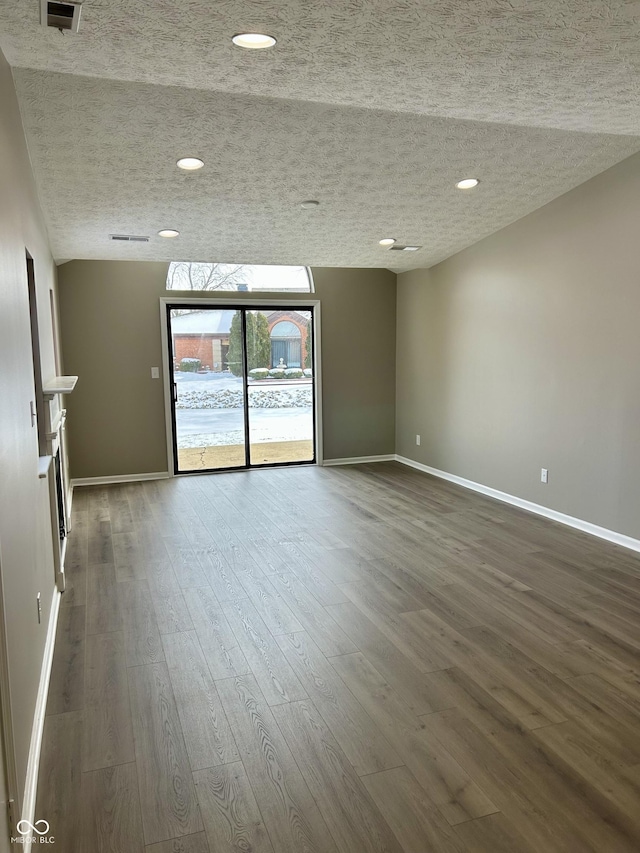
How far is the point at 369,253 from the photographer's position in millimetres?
6242

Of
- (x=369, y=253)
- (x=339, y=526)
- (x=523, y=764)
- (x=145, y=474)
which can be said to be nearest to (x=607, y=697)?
(x=523, y=764)

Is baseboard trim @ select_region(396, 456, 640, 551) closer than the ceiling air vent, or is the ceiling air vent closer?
the ceiling air vent

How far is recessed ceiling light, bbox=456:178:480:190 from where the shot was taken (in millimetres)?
4332

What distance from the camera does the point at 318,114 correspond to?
3.32 m

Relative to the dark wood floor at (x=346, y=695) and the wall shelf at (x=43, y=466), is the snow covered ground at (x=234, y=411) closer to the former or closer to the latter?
the dark wood floor at (x=346, y=695)

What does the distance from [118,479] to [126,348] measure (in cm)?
146

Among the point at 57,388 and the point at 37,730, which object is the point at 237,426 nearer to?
Answer: the point at 57,388

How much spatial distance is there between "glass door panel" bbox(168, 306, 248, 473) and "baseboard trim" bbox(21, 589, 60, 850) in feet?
12.9

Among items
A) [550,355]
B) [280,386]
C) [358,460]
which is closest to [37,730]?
[550,355]

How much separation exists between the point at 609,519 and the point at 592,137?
2614 millimetres

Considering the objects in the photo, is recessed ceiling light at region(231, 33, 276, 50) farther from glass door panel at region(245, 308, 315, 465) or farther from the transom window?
→ glass door panel at region(245, 308, 315, 465)

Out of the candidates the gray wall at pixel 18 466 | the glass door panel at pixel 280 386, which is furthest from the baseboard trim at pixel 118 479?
the gray wall at pixel 18 466

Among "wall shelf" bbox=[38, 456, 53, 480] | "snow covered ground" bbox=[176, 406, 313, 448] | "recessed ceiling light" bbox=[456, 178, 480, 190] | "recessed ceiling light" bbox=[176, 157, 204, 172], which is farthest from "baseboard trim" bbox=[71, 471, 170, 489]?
"recessed ceiling light" bbox=[456, 178, 480, 190]

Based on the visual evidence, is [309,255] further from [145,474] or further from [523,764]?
[523,764]
